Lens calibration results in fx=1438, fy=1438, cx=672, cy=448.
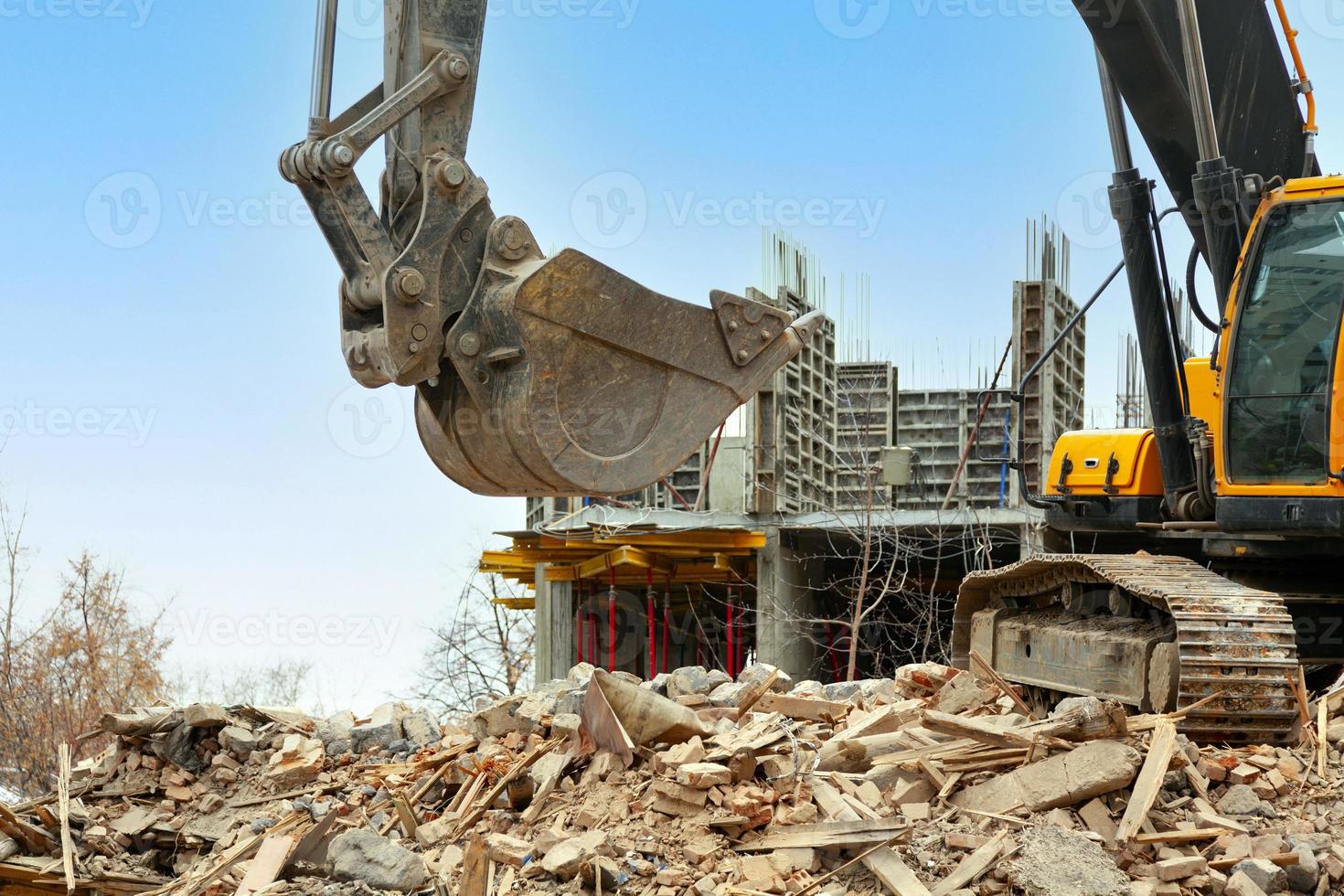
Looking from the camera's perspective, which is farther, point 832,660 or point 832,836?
point 832,660

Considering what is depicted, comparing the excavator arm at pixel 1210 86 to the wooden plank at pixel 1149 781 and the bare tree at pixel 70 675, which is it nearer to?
the wooden plank at pixel 1149 781

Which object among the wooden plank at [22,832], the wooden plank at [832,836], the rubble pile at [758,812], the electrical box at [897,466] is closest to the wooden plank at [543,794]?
the rubble pile at [758,812]

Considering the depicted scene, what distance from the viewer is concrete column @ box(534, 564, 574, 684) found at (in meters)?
18.8

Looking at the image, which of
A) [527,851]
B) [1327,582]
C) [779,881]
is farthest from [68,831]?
[1327,582]

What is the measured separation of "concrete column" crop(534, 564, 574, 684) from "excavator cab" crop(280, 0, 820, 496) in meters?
13.9

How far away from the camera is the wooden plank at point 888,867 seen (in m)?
5.46

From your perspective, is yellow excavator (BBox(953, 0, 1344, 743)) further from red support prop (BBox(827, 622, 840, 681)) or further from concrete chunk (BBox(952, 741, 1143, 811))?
red support prop (BBox(827, 622, 840, 681))

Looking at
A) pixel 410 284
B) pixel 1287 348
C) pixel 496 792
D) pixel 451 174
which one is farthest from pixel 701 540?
pixel 410 284

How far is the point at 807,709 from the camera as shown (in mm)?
7621

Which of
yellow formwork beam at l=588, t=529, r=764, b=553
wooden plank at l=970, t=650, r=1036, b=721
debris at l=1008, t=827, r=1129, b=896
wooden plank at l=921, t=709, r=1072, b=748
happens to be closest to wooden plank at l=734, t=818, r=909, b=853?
debris at l=1008, t=827, r=1129, b=896

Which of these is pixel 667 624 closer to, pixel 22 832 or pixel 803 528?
pixel 803 528

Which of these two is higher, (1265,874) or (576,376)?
(576,376)

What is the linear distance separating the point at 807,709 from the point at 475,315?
11.7 ft

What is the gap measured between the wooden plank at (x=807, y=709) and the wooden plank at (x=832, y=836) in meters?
1.63
